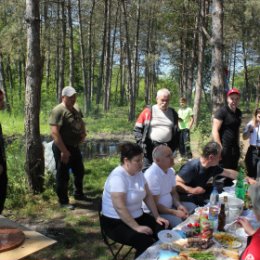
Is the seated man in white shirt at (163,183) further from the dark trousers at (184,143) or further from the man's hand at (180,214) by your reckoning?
the dark trousers at (184,143)

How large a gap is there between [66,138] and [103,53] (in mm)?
17398

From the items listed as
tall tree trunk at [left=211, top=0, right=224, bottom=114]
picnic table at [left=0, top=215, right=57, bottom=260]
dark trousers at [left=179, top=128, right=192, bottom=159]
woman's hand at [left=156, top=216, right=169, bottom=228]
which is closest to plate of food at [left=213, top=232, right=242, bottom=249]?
woman's hand at [left=156, top=216, right=169, bottom=228]

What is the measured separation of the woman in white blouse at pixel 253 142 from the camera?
540 cm

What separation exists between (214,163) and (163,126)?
134 cm

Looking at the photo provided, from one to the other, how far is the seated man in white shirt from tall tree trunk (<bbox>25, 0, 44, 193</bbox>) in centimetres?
249

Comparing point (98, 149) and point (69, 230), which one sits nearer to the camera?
point (69, 230)

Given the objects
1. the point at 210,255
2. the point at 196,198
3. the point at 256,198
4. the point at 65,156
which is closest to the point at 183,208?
the point at 196,198

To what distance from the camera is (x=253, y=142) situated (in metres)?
5.48

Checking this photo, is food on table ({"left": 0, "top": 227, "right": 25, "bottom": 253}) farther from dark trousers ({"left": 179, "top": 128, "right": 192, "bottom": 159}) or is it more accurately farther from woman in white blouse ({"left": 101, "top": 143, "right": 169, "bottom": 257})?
dark trousers ({"left": 179, "top": 128, "right": 192, "bottom": 159})

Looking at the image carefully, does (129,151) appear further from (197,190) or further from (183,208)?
(197,190)

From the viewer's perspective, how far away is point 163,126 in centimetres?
512

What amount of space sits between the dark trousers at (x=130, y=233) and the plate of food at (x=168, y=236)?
43 centimetres

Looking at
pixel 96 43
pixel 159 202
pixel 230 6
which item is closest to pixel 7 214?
pixel 159 202

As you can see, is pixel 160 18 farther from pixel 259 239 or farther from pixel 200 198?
pixel 259 239
